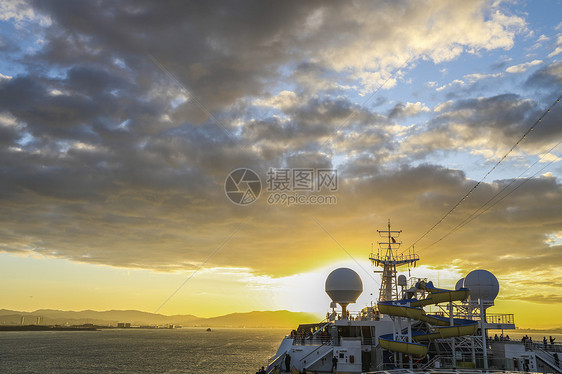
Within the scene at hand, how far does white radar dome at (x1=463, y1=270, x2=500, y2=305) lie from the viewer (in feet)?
151

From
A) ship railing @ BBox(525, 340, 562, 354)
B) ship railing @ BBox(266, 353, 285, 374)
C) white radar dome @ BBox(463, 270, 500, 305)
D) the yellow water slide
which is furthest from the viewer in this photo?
white radar dome @ BBox(463, 270, 500, 305)

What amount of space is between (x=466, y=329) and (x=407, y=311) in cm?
542

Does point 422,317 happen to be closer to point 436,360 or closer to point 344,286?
point 436,360

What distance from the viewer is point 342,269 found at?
5075 cm

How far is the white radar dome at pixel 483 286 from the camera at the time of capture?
46.1 m

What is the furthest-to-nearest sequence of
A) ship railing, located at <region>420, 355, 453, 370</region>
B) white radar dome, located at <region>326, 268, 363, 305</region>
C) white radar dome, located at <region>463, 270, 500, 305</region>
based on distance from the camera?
white radar dome, located at <region>326, 268, 363, 305</region> < white radar dome, located at <region>463, 270, 500, 305</region> < ship railing, located at <region>420, 355, 453, 370</region>

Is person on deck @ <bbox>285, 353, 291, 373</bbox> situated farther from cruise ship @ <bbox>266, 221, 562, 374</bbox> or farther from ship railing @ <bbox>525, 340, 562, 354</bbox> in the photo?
ship railing @ <bbox>525, 340, 562, 354</bbox>

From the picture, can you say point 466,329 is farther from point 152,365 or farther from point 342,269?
point 152,365

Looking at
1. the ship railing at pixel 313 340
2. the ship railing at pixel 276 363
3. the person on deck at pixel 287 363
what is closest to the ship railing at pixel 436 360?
the ship railing at pixel 313 340

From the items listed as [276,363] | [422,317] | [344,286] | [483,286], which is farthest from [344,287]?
[483,286]

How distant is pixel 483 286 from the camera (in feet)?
151

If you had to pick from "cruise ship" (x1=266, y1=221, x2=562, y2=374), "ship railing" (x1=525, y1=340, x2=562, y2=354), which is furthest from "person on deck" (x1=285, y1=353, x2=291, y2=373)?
"ship railing" (x1=525, y1=340, x2=562, y2=354)

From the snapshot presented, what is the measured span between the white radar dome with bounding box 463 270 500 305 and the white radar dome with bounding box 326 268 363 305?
1252cm

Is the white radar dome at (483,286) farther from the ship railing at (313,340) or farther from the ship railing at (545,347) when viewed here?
the ship railing at (313,340)
